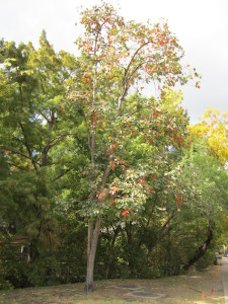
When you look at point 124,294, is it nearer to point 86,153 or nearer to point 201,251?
point 86,153

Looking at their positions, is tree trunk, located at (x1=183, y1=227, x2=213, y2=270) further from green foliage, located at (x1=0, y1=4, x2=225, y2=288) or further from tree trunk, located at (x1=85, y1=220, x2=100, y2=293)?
tree trunk, located at (x1=85, y1=220, x2=100, y2=293)

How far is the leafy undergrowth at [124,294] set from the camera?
9.95 meters

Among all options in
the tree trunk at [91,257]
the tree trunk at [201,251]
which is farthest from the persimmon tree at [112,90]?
the tree trunk at [201,251]

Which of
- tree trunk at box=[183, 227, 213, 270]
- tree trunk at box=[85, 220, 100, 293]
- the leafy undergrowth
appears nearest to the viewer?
the leafy undergrowth

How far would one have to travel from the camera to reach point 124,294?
1106 centimetres

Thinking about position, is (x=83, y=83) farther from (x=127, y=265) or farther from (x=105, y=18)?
(x=127, y=265)

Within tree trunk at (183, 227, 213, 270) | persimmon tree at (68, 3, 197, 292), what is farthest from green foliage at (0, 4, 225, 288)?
tree trunk at (183, 227, 213, 270)

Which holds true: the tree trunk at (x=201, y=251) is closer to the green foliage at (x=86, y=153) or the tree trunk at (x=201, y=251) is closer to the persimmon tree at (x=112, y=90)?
the green foliage at (x=86, y=153)

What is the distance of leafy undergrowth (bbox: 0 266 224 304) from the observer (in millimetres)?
9953

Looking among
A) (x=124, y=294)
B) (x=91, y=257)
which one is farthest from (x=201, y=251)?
(x=91, y=257)

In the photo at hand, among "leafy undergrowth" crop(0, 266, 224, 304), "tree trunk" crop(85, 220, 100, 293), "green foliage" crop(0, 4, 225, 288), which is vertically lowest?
"leafy undergrowth" crop(0, 266, 224, 304)

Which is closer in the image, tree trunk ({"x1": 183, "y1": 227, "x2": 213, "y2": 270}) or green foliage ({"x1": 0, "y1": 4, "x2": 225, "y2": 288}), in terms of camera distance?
green foliage ({"x1": 0, "y1": 4, "x2": 225, "y2": 288})

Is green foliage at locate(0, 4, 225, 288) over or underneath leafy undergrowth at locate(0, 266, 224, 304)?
over

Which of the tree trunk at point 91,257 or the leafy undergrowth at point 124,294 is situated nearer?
the leafy undergrowth at point 124,294
